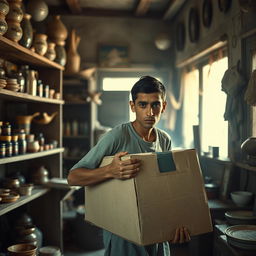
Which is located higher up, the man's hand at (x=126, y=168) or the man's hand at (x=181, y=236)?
the man's hand at (x=126, y=168)

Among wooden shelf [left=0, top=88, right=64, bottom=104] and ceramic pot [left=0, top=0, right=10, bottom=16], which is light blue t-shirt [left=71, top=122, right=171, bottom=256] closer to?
wooden shelf [left=0, top=88, right=64, bottom=104]

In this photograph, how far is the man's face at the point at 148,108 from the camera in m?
1.69

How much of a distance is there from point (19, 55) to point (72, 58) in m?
1.80

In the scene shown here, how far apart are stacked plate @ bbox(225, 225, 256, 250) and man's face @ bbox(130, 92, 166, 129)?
2.67 feet

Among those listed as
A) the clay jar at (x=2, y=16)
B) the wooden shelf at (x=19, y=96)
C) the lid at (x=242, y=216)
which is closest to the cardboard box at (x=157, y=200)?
the lid at (x=242, y=216)

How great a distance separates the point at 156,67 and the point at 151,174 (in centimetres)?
407

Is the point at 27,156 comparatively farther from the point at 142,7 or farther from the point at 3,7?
the point at 142,7

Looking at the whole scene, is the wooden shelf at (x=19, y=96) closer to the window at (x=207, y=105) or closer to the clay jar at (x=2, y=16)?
the clay jar at (x=2, y=16)

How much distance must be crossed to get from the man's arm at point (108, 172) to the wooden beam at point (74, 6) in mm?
3650

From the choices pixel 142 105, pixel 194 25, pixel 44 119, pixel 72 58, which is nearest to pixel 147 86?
pixel 142 105

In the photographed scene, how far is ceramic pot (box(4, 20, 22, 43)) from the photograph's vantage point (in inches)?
106

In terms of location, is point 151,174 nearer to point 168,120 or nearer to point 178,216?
point 178,216

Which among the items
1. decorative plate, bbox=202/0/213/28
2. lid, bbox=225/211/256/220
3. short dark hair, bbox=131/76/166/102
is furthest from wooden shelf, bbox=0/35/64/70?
lid, bbox=225/211/256/220

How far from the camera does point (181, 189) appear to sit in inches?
57.5
